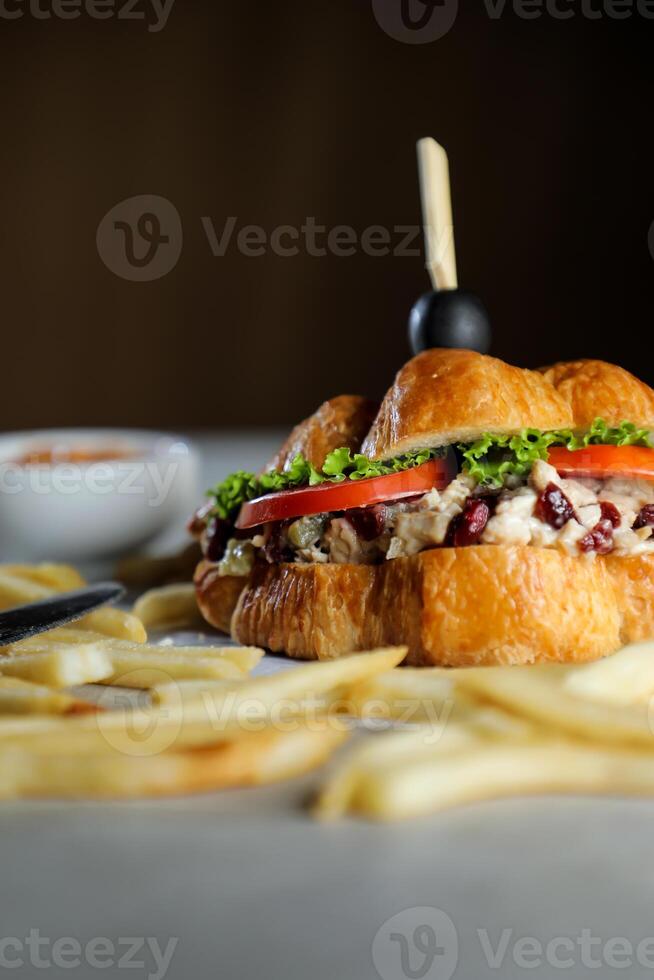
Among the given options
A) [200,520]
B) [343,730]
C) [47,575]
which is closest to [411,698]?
[343,730]

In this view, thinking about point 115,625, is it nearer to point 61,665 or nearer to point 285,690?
point 61,665

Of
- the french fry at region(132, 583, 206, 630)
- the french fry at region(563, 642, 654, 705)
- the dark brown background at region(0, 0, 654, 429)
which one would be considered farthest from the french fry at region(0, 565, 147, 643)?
the dark brown background at region(0, 0, 654, 429)

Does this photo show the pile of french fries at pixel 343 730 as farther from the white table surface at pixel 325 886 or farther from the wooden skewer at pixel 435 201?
the wooden skewer at pixel 435 201

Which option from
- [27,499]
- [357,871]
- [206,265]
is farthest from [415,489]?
[206,265]

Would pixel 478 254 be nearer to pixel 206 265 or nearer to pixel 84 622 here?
pixel 206 265

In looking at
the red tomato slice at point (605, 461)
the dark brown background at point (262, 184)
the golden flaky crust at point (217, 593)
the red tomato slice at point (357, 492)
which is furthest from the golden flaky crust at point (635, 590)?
the dark brown background at point (262, 184)

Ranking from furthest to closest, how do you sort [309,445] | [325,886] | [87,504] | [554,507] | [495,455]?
1. [87,504]
2. [309,445]
3. [495,455]
4. [554,507]
5. [325,886]
